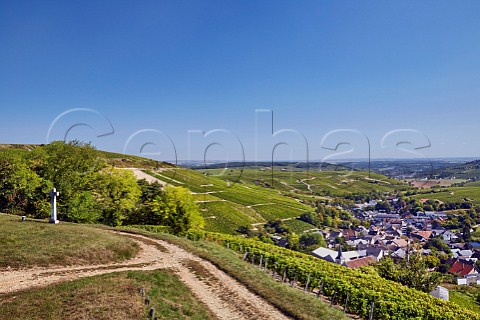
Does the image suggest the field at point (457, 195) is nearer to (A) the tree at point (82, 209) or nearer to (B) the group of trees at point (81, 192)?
(B) the group of trees at point (81, 192)

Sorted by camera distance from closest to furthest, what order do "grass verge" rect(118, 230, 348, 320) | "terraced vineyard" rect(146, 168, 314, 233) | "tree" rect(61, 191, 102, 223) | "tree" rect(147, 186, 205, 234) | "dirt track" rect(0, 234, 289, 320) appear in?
"dirt track" rect(0, 234, 289, 320)
"grass verge" rect(118, 230, 348, 320)
"tree" rect(61, 191, 102, 223)
"tree" rect(147, 186, 205, 234)
"terraced vineyard" rect(146, 168, 314, 233)

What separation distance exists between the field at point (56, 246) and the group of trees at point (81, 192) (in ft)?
53.9

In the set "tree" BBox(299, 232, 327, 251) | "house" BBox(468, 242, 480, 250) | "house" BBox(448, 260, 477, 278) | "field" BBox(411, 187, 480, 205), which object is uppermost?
"field" BBox(411, 187, 480, 205)

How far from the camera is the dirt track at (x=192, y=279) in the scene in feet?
56.5

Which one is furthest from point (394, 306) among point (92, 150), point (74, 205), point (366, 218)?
point (366, 218)

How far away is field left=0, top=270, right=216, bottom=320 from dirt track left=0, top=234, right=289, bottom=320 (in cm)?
104

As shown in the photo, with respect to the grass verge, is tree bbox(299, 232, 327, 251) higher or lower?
lower

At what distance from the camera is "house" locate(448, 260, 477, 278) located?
7875cm

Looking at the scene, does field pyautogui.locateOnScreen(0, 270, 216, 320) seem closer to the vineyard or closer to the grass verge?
the grass verge

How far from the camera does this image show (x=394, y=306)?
67.3ft

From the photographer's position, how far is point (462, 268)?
80938mm

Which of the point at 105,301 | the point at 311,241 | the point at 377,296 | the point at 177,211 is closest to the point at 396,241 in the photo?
the point at 311,241

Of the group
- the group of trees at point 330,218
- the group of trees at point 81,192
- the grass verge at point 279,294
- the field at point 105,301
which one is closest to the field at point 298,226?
the group of trees at point 330,218

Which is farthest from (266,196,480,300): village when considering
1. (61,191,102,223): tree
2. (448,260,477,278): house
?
(61,191,102,223): tree
